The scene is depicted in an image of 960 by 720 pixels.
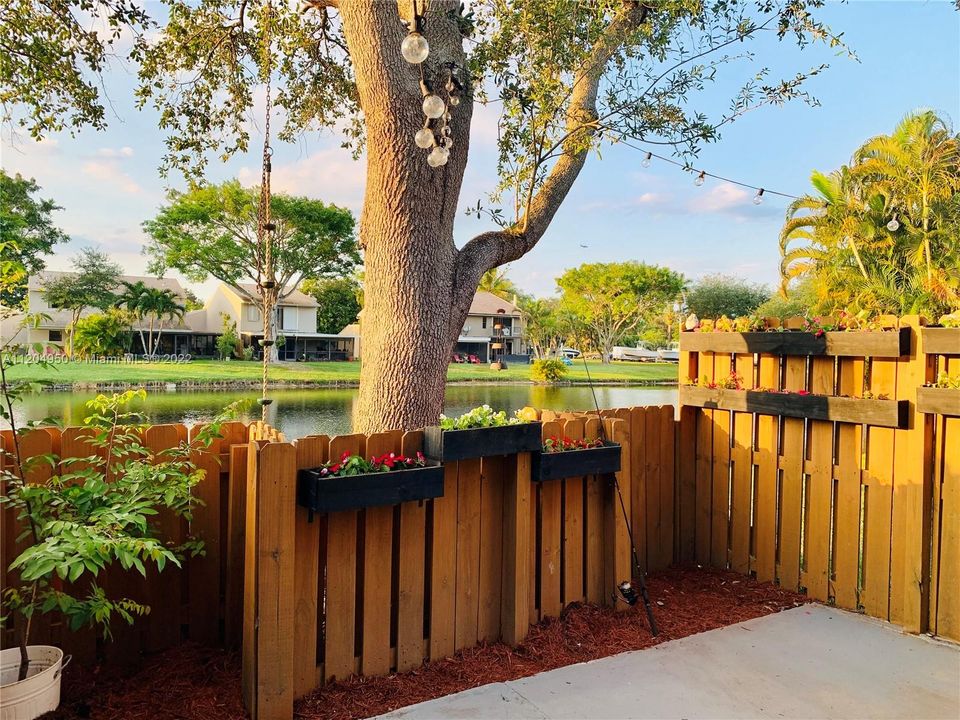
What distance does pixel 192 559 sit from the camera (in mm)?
2523

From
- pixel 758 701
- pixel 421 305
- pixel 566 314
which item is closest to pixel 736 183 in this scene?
pixel 421 305

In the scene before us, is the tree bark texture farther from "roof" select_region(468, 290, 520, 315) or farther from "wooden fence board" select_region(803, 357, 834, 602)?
"roof" select_region(468, 290, 520, 315)

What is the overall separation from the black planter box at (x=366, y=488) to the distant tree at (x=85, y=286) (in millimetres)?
32346

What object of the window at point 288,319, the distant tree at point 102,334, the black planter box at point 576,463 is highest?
the window at point 288,319

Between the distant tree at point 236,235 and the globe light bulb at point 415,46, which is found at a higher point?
the distant tree at point 236,235

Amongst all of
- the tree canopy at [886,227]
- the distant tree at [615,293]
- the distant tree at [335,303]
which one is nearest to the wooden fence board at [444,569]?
the tree canopy at [886,227]

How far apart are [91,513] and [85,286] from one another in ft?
112

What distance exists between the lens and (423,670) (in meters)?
2.54

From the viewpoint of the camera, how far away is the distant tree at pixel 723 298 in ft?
128

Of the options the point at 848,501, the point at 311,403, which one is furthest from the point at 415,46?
the point at 311,403

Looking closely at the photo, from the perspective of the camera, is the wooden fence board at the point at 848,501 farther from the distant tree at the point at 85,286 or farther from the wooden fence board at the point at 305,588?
the distant tree at the point at 85,286

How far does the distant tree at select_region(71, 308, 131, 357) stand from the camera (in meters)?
28.5

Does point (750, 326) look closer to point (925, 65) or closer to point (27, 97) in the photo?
point (925, 65)

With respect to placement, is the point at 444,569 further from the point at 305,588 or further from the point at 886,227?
the point at 886,227
